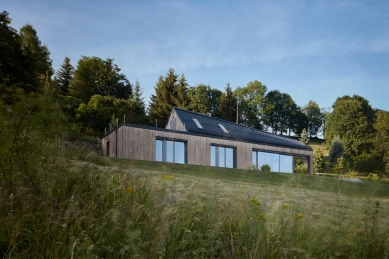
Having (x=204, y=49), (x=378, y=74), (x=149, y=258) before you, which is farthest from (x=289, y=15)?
(x=149, y=258)

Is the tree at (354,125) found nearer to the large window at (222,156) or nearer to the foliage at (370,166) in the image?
the foliage at (370,166)

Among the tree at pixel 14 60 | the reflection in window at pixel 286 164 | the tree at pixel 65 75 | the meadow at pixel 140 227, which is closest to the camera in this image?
the meadow at pixel 140 227

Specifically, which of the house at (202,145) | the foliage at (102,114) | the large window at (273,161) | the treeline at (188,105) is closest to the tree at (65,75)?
the treeline at (188,105)

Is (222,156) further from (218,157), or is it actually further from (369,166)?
(369,166)

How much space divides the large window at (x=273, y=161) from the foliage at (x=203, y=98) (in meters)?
16.9

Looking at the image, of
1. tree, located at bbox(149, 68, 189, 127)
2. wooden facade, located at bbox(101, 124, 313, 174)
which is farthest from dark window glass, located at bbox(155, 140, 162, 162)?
tree, located at bbox(149, 68, 189, 127)

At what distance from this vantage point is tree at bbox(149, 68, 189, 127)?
35369 mm

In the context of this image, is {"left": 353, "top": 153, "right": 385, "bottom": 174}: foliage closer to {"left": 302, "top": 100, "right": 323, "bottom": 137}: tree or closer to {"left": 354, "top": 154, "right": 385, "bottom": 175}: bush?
{"left": 354, "top": 154, "right": 385, "bottom": 175}: bush

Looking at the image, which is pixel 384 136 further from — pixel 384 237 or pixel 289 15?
pixel 384 237

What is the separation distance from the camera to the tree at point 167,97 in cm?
3537

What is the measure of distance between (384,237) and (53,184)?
3.41 meters

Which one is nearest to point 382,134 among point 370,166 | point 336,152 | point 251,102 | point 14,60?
point 370,166

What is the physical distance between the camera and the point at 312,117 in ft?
165

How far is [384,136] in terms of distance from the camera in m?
35.5
